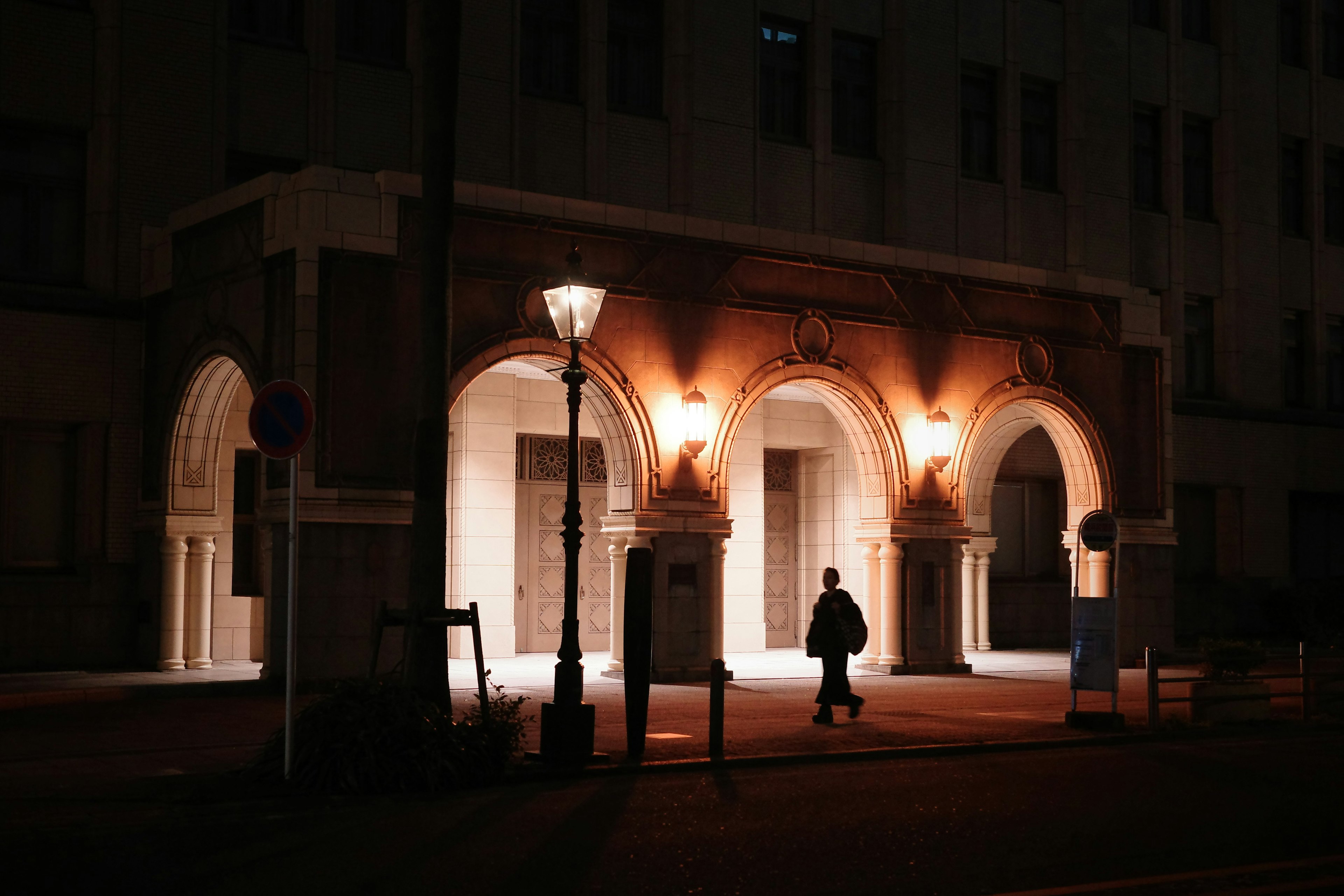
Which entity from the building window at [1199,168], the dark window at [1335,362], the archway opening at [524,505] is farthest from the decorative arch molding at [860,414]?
the dark window at [1335,362]

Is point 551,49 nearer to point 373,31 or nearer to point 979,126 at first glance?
point 373,31

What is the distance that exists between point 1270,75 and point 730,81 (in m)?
14.8

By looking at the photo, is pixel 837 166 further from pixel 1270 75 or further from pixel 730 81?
pixel 1270 75

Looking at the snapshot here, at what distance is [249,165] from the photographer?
22125 mm

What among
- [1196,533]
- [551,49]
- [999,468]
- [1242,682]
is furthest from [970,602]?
[551,49]

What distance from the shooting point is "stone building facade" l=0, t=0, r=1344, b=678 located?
18.4 m

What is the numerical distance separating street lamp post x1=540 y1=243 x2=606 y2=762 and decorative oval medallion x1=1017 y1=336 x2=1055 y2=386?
11599 millimetres

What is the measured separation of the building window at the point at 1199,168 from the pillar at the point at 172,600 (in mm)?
22825

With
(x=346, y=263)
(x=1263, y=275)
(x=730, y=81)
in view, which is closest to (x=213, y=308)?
(x=346, y=263)

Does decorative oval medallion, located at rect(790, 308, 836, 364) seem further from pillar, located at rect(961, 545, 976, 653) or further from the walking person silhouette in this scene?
pillar, located at rect(961, 545, 976, 653)

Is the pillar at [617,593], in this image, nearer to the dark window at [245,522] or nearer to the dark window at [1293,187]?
the dark window at [245,522]

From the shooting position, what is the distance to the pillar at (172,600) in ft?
64.6

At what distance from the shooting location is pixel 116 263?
20.4m

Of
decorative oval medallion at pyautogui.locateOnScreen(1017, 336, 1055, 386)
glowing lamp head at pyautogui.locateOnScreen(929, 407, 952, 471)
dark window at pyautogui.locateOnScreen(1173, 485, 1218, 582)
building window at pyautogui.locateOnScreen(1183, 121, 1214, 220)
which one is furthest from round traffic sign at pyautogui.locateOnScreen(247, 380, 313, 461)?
building window at pyautogui.locateOnScreen(1183, 121, 1214, 220)
